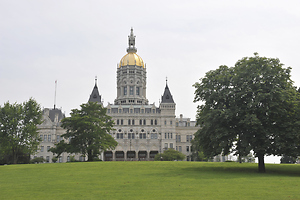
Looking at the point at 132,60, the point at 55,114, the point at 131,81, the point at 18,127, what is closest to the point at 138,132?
the point at 131,81

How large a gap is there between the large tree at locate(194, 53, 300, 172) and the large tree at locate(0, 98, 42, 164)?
37456 mm

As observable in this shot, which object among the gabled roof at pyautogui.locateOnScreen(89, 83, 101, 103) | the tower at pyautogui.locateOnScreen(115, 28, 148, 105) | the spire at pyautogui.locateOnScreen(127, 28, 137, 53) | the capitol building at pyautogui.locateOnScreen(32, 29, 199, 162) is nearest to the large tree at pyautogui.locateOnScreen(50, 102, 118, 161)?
the capitol building at pyautogui.locateOnScreen(32, 29, 199, 162)

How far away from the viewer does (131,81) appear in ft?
396

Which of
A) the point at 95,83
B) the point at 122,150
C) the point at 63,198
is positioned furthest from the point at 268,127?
the point at 95,83

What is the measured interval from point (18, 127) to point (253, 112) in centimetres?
4525

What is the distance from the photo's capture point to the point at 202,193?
20.5 metres

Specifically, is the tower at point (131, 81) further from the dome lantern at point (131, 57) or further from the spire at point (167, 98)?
the spire at point (167, 98)

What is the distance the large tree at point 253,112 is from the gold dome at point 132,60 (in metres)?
87.6

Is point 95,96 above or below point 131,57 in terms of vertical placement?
below

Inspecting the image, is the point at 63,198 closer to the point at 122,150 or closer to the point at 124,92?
the point at 122,150

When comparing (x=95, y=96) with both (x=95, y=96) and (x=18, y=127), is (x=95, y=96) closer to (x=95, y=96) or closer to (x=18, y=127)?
(x=95, y=96)

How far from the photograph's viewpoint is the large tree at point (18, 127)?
59031 millimetres

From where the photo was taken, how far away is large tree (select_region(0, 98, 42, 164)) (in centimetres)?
5903

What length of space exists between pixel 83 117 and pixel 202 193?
42.4 metres
